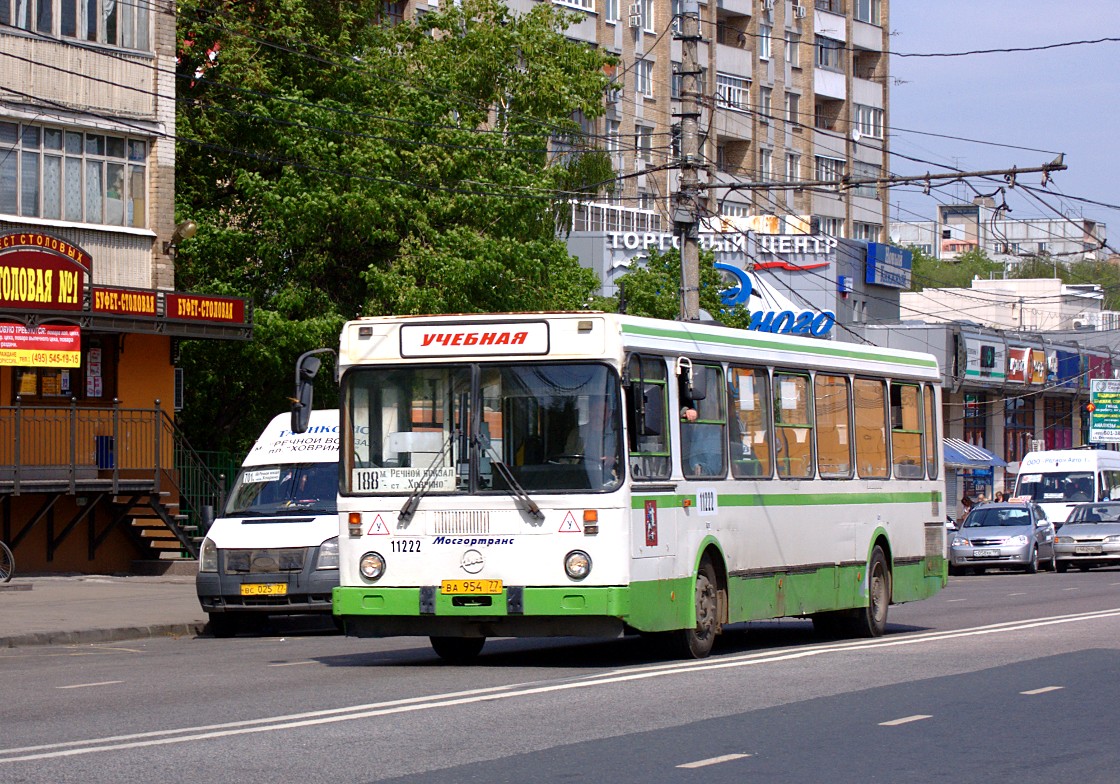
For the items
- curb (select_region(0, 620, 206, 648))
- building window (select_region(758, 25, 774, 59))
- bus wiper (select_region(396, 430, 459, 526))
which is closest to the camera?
bus wiper (select_region(396, 430, 459, 526))

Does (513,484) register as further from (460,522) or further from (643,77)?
(643,77)

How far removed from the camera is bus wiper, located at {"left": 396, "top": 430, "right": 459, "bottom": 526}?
14.5 meters

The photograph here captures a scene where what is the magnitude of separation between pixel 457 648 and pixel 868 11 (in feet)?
242

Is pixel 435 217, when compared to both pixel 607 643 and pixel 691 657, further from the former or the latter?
pixel 691 657

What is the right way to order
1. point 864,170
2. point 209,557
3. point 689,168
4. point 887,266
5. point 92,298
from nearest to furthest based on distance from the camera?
point 209,557, point 689,168, point 92,298, point 887,266, point 864,170

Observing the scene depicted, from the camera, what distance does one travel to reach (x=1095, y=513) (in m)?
40.1

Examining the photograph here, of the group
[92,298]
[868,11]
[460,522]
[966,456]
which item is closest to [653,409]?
[460,522]

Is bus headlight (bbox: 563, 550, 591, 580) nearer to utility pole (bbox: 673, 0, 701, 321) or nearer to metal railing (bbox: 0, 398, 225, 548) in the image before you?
utility pole (bbox: 673, 0, 701, 321)

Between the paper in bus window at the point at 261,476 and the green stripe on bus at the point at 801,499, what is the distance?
6.70m

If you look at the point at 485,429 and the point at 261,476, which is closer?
the point at 485,429

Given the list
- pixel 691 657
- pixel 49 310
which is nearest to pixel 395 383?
pixel 691 657

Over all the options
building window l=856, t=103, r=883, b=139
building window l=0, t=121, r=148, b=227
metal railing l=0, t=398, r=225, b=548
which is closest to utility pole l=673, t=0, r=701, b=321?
metal railing l=0, t=398, r=225, b=548

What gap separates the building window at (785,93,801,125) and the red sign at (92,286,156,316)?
51.3 m

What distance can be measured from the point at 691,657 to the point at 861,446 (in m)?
4.18
